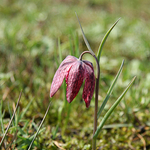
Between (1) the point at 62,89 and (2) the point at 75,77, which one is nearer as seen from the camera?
(2) the point at 75,77

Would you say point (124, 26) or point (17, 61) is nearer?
point (17, 61)

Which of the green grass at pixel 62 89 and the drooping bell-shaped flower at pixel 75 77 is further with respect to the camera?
the green grass at pixel 62 89

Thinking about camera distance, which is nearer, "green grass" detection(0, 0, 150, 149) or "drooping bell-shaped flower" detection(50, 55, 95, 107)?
"drooping bell-shaped flower" detection(50, 55, 95, 107)

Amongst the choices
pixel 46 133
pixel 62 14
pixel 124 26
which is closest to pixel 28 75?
pixel 46 133

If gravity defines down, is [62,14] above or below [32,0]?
below

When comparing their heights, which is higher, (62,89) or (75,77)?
(75,77)

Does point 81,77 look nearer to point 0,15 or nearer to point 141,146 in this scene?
point 141,146

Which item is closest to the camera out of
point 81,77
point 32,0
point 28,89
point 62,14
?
point 81,77

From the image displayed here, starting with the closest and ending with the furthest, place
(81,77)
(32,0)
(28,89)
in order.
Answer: (81,77) → (28,89) → (32,0)
